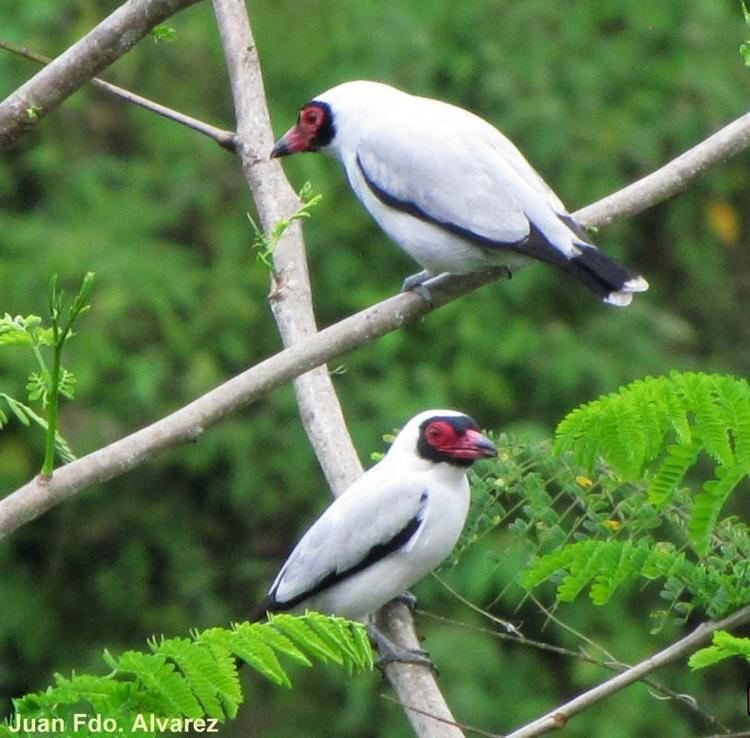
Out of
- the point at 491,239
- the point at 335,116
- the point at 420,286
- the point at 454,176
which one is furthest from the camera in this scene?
the point at 335,116

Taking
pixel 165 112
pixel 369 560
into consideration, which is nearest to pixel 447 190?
pixel 165 112

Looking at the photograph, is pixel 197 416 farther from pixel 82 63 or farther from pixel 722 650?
pixel 722 650

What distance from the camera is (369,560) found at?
4.36 m

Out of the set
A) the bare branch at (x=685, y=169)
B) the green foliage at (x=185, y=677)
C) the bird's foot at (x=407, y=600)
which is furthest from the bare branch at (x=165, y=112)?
the green foliage at (x=185, y=677)

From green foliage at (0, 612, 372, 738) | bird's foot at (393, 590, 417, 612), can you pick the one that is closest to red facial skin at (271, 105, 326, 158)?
bird's foot at (393, 590, 417, 612)

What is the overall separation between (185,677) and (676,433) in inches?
42.2

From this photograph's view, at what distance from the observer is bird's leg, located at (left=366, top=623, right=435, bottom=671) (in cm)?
371

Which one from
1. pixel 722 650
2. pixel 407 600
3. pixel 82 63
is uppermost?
pixel 82 63

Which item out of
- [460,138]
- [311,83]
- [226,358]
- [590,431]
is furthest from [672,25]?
[590,431]

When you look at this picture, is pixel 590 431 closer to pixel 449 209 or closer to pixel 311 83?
pixel 449 209

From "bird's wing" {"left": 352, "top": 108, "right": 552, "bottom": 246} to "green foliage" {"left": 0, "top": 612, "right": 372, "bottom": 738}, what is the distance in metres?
1.93

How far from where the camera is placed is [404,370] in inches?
303

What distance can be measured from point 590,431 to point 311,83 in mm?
5262

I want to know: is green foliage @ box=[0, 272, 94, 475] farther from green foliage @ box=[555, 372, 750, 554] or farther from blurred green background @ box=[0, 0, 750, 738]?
blurred green background @ box=[0, 0, 750, 738]
